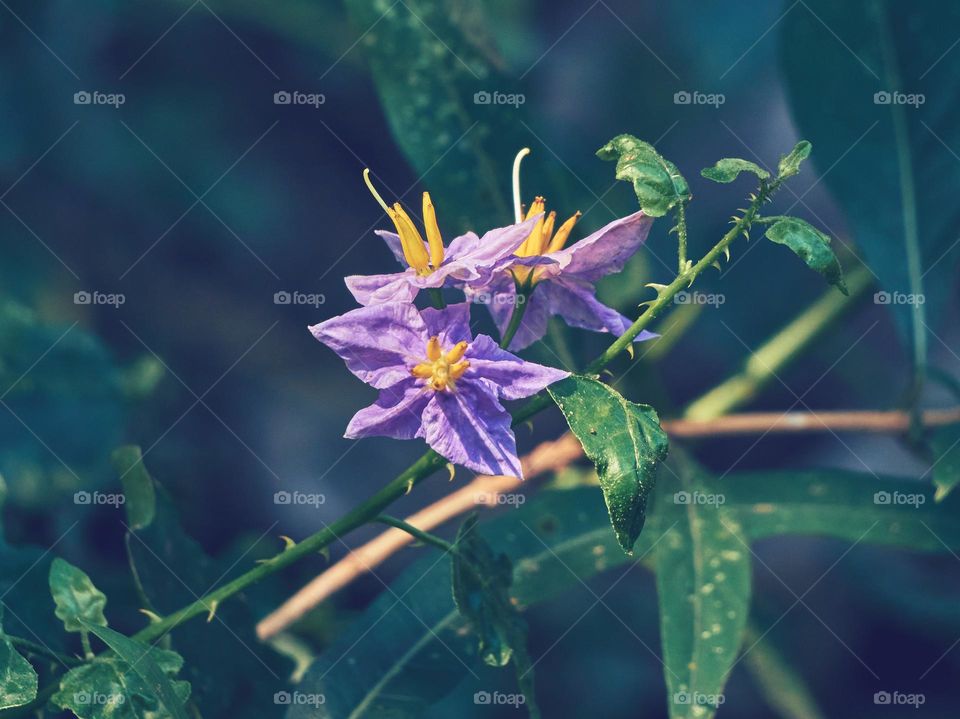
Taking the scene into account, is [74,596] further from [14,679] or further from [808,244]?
[808,244]

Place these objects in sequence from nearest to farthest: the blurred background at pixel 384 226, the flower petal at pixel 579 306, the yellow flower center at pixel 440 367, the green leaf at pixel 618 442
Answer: the green leaf at pixel 618 442 < the yellow flower center at pixel 440 367 < the flower petal at pixel 579 306 < the blurred background at pixel 384 226

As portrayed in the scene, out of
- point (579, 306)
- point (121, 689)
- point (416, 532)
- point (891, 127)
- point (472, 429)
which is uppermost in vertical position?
point (891, 127)

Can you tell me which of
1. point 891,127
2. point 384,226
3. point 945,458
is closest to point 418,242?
point 945,458

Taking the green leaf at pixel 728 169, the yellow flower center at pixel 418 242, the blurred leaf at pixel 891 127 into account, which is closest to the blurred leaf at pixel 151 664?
the yellow flower center at pixel 418 242

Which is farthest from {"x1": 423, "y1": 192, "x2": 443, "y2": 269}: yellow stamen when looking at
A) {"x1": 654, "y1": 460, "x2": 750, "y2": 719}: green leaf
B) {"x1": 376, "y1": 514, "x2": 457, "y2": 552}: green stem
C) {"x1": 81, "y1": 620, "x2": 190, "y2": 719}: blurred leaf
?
{"x1": 654, "y1": 460, "x2": 750, "y2": 719}: green leaf

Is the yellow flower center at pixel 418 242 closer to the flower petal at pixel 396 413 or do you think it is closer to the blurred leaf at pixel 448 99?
the flower petal at pixel 396 413

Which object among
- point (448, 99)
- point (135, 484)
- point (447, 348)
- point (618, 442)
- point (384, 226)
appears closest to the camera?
point (618, 442)

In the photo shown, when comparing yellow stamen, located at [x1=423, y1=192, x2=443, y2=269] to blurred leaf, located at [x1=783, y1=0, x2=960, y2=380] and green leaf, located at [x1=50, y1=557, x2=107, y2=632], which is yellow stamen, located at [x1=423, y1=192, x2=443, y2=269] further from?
blurred leaf, located at [x1=783, y1=0, x2=960, y2=380]
